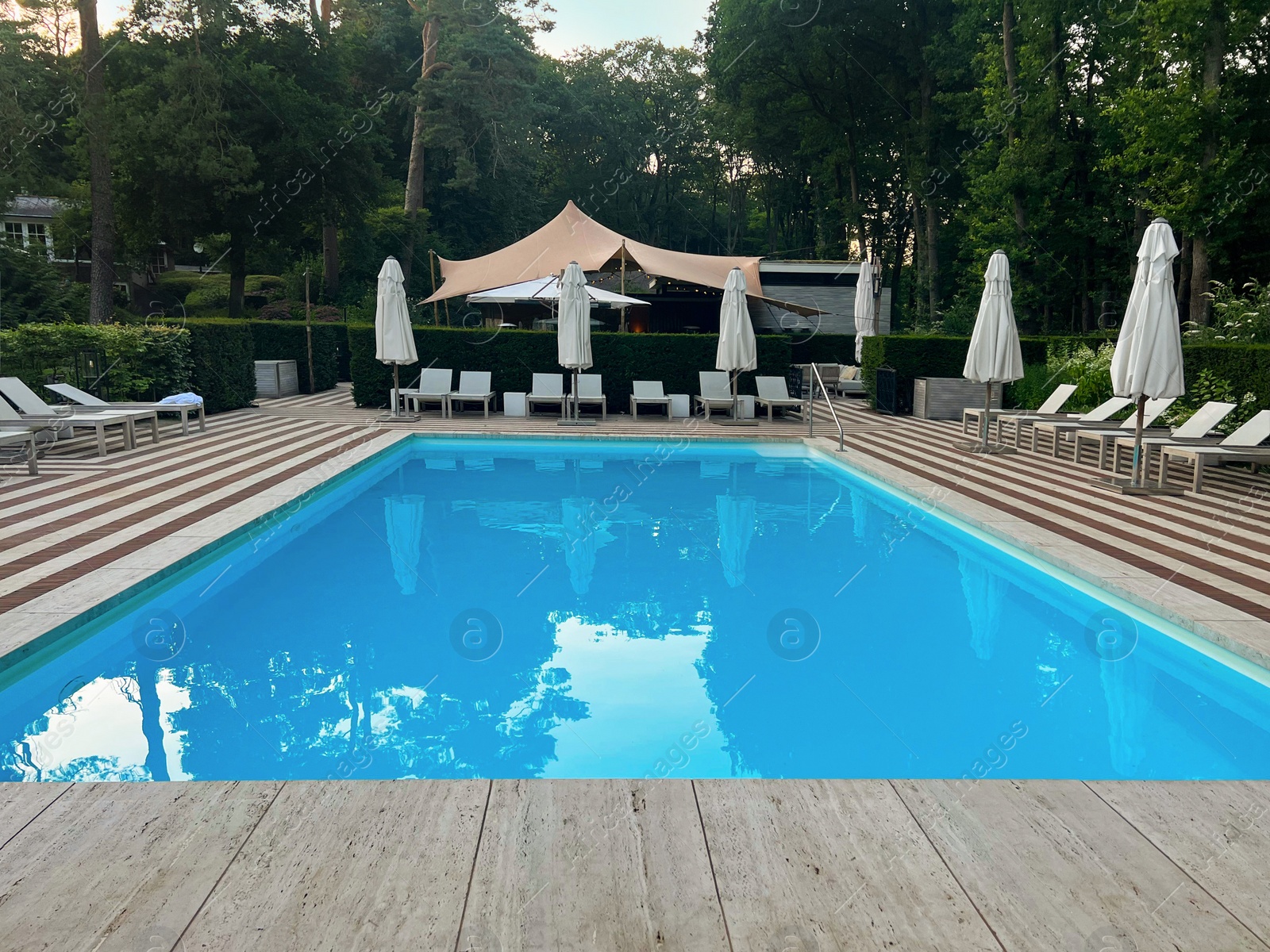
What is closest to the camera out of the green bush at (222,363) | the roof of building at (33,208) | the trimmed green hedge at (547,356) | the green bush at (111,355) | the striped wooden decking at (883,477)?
the striped wooden decking at (883,477)

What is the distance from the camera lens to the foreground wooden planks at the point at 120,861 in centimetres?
214

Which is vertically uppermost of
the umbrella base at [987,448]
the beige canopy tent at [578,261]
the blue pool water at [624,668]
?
the beige canopy tent at [578,261]

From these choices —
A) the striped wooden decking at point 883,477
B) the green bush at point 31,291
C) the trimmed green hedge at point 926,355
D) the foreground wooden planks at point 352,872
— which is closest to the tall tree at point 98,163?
the green bush at point 31,291

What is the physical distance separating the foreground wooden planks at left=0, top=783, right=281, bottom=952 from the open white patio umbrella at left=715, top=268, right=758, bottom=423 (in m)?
11.9

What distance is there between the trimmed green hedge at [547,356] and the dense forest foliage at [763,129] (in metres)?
8.32

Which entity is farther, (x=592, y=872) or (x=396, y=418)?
(x=396, y=418)

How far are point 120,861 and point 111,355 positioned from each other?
12.0 m

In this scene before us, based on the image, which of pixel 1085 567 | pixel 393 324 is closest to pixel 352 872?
pixel 1085 567

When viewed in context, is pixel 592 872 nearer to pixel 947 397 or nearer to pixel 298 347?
pixel 947 397

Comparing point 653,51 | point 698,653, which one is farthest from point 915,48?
point 698,653

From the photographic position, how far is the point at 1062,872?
244cm

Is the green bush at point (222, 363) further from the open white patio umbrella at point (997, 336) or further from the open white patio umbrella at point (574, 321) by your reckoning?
the open white patio umbrella at point (997, 336)

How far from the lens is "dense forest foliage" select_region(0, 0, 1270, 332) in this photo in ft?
58.5

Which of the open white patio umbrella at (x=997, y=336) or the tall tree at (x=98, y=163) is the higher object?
the tall tree at (x=98, y=163)
